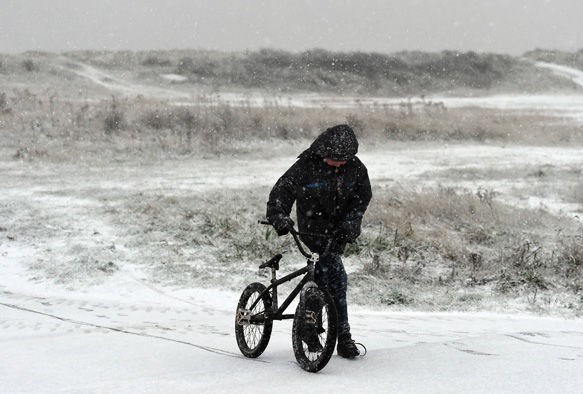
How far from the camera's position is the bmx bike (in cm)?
418

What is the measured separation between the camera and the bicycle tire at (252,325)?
4.68m

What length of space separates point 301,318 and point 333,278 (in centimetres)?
45

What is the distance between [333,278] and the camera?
15.3 ft

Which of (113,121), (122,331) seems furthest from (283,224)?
(113,121)

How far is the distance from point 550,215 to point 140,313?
8.25 metres

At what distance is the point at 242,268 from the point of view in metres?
8.69

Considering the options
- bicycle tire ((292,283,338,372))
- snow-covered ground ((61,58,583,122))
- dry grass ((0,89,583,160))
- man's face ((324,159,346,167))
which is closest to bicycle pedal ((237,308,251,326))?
bicycle tire ((292,283,338,372))

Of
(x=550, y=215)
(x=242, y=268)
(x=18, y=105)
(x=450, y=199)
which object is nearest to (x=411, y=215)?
(x=450, y=199)

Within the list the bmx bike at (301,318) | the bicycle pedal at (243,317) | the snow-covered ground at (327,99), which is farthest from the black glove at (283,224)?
the snow-covered ground at (327,99)

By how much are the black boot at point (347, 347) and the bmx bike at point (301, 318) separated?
0.18 metres

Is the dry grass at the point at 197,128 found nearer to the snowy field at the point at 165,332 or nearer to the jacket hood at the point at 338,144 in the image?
the snowy field at the point at 165,332

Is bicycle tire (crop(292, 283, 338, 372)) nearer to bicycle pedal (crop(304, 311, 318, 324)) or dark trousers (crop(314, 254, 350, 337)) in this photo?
bicycle pedal (crop(304, 311, 318, 324))

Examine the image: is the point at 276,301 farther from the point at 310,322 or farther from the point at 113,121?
the point at 113,121

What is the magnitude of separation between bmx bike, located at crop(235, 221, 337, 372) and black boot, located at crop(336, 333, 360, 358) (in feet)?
0.58
